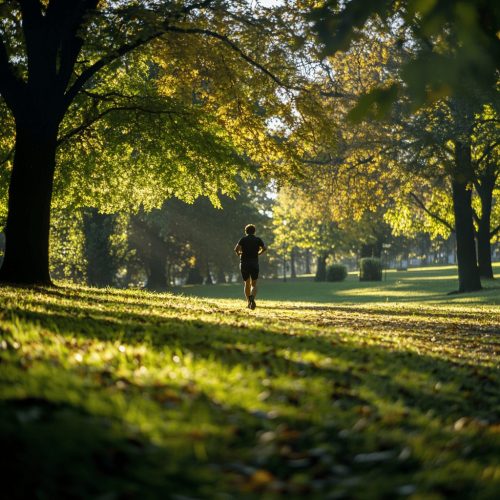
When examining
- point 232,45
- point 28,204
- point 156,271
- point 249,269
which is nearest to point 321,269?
point 156,271

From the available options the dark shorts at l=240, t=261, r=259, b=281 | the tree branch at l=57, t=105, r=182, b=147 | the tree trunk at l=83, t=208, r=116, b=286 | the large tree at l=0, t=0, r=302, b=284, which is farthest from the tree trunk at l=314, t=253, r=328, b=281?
the large tree at l=0, t=0, r=302, b=284

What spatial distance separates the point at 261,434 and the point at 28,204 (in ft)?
40.7

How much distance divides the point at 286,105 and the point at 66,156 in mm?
7206

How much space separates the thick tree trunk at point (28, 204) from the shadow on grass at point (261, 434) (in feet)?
28.5

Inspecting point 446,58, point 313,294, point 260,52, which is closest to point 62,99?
point 260,52

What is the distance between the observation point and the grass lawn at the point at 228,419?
141 inches

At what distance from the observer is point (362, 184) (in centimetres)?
2508

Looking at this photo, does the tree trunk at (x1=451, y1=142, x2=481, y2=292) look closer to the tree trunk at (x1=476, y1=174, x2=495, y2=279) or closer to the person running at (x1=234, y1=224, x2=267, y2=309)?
the tree trunk at (x1=476, y1=174, x2=495, y2=279)

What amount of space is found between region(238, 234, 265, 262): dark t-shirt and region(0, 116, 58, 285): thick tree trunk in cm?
498

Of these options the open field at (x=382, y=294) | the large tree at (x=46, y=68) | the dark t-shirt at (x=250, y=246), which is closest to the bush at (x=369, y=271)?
the open field at (x=382, y=294)

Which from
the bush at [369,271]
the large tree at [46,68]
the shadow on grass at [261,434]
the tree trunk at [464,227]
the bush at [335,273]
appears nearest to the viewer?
the shadow on grass at [261,434]

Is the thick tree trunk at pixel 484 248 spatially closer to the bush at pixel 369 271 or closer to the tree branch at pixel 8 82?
the bush at pixel 369 271

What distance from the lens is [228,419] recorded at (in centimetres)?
448

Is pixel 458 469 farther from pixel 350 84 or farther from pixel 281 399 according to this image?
pixel 350 84
